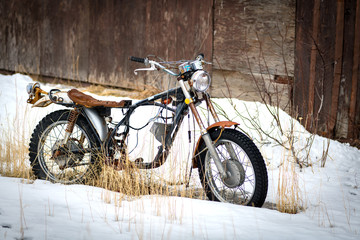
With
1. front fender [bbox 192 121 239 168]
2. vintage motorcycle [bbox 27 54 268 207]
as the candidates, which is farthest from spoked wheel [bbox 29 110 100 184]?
front fender [bbox 192 121 239 168]

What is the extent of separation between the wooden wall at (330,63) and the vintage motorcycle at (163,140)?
1.93 meters

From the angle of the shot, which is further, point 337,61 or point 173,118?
point 337,61

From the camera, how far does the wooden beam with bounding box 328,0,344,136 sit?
579cm

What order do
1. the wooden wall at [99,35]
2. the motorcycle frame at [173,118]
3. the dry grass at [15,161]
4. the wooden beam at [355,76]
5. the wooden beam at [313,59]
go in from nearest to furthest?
1. the motorcycle frame at [173,118]
2. the dry grass at [15,161]
3. the wooden beam at [355,76]
4. the wooden beam at [313,59]
5. the wooden wall at [99,35]

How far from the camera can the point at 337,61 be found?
5859mm

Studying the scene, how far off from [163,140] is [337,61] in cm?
269

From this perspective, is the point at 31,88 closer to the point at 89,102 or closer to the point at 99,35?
the point at 89,102

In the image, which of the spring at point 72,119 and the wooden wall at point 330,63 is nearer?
the spring at point 72,119

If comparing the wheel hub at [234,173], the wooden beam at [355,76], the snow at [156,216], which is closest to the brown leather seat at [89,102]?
the snow at [156,216]

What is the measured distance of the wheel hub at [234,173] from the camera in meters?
3.96

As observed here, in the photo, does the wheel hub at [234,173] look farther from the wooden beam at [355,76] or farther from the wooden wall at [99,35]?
the wooden wall at [99,35]

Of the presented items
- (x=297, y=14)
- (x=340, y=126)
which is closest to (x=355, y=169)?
(x=340, y=126)

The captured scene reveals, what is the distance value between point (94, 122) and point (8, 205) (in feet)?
3.63

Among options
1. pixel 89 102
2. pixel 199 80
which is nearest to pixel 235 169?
pixel 199 80
